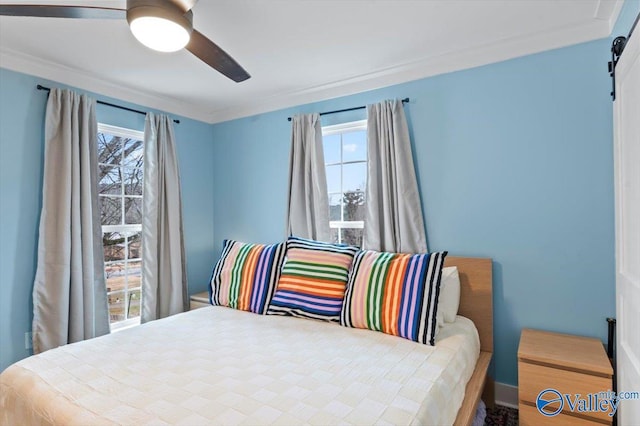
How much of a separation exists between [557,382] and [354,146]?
215 cm

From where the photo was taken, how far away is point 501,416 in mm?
2189

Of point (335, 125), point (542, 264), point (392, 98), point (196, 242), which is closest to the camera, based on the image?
point (542, 264)

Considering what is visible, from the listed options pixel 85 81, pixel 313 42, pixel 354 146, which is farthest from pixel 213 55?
pixel 85 81

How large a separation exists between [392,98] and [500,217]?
1.23m

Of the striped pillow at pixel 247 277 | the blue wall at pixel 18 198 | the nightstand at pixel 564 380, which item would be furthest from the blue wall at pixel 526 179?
the blue wall at pixel 18 198

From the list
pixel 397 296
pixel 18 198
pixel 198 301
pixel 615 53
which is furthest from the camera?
pixel 198 301

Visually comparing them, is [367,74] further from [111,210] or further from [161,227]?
[111,210]

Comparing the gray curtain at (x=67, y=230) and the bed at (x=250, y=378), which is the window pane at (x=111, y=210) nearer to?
the gray curtain at (x=67, y=230)

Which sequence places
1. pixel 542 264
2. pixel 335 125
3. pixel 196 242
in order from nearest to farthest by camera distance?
pixel 542 264, pixel 335 125, pixel 196 242

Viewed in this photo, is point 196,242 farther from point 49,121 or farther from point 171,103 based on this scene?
point 49,121

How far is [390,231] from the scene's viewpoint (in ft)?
8.71

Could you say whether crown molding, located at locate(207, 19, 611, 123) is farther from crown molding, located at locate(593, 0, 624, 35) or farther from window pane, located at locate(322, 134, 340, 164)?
window pane, located at locate(322, 134, 340, 164)

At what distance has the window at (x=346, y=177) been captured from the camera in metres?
3.00

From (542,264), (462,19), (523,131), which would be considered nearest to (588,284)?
(542,264)
